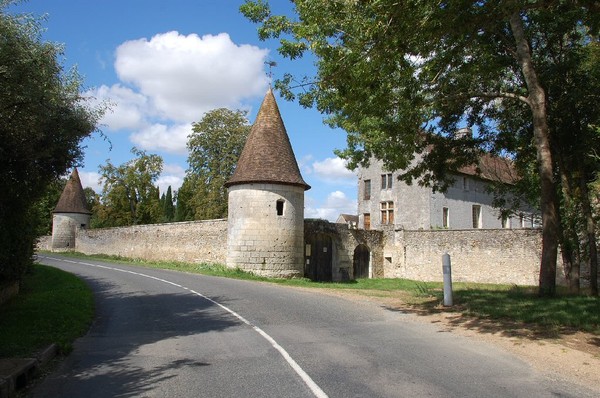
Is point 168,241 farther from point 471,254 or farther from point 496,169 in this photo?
point 496,169

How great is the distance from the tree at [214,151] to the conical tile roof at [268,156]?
16856 mm

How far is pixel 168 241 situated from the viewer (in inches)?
1304

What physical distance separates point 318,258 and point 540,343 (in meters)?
20.2

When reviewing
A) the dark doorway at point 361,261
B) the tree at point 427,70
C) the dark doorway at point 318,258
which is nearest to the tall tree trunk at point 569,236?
the tree at point 427,70

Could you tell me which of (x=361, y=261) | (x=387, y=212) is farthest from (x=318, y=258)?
(x=387, y=212)

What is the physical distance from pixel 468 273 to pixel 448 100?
1698 centimetres

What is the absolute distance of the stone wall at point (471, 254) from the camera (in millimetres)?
25891

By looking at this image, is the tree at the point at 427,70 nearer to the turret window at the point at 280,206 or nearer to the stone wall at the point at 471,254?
the turret window at the point at 280,206

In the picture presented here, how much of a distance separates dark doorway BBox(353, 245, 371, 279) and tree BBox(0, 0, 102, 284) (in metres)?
22.1

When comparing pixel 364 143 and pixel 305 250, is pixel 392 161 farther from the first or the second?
pixel 305 250

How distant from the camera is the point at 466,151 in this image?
1652 cm

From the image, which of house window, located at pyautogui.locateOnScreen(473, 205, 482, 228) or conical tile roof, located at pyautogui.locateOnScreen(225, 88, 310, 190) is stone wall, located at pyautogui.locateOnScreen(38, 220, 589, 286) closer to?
conical tile roof, located at pyautogui.locateOnScreen(225, 88, 310, 190)

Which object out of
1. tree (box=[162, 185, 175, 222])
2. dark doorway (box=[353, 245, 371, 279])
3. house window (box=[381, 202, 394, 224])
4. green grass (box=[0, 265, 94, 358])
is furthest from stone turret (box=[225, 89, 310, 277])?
tree (box=[162, 185, 175, 222])

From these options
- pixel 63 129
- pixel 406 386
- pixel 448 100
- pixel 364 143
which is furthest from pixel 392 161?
pixel 406 386
